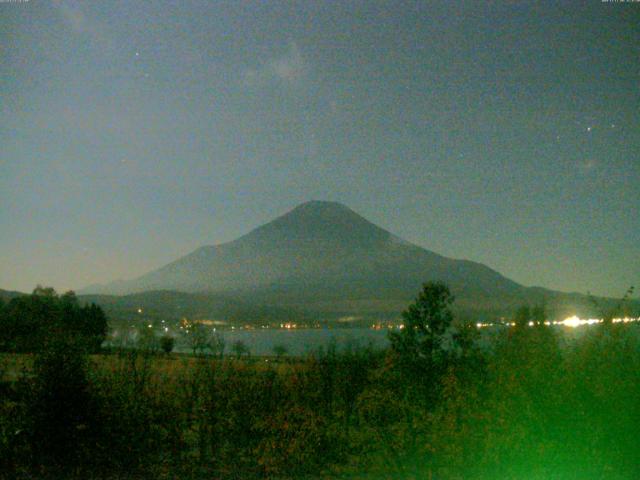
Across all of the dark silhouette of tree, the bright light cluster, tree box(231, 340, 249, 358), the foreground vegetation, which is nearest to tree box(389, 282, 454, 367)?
the foreground vegetation

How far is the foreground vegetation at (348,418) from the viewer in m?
6.66

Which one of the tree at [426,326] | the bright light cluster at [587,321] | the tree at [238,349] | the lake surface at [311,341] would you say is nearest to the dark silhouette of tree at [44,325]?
the tree at [238,349]

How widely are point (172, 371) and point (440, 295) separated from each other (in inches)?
178

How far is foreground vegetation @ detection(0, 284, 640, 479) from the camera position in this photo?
6.66 m

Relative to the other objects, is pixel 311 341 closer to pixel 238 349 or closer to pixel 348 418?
pixel 238 349

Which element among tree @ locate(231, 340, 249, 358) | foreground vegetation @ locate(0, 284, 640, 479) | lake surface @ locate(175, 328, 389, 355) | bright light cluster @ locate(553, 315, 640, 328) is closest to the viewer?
foreground vegetation @ locate(0, 284, 640, 479)

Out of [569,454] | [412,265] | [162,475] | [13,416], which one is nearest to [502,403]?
[569,454]

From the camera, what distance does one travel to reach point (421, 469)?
793cm

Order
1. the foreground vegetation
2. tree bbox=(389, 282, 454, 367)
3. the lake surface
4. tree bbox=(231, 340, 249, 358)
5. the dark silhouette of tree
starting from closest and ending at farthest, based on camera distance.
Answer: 1. the foreground vegetation
2. the dark silhouette of tree
3. tree bbox=(389, 282, 454, 367)
4. tree bbox=(231, 340, 249, 358)
5. the lake surface

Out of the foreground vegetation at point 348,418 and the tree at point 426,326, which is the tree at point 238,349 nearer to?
the foreground vegetation at point 348,418

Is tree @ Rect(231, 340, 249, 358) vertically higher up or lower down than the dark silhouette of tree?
lower down

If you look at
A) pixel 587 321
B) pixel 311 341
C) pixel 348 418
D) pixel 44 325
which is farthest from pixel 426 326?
pixel 311 341

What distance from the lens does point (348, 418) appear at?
9625 mm

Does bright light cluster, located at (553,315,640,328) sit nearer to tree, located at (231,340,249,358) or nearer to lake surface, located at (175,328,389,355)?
lake surface, located at (175,328,389,355)
